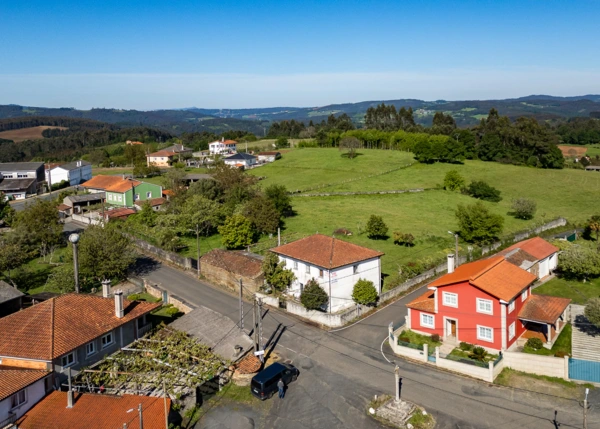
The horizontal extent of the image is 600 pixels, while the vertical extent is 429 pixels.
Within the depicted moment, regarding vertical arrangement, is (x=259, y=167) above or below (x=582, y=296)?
above

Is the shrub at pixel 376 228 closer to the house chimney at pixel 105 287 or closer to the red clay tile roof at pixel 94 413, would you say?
the house chimney at pixel 105 287

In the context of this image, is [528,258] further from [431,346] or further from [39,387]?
[39,387]

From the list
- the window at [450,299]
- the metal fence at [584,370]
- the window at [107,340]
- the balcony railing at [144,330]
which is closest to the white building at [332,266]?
the window at [450,299]

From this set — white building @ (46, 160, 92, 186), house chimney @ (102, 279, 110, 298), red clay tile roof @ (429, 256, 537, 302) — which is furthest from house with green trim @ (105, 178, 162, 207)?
red clay tile roof @ (429, 256, 537, 302)

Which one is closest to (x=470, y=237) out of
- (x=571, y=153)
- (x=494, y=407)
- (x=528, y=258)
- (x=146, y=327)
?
(x=528, y=258)

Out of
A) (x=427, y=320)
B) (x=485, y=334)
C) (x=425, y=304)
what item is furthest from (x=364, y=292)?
(x=485, y=334)

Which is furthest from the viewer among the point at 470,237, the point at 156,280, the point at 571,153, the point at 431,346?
the point at 571,153
